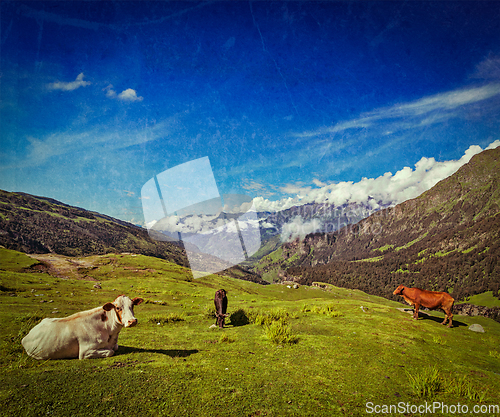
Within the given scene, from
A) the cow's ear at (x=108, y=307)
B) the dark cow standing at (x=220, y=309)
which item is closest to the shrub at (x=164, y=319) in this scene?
the dark cow standing at (x=220, y=309)

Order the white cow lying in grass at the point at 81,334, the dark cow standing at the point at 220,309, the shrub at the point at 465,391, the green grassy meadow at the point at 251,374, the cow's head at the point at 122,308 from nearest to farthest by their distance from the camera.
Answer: the green grassy meadow at the point at 251,374 < the shrub at the point at 465,391 < the white cow lying in grass at the point at 81,334 < the cow's head at the point at 122,308 < the dark cow standing at the point at 220,309

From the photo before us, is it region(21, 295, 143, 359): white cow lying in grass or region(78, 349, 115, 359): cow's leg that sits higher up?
region(21, 295, 143, 359): white cow lying in grass

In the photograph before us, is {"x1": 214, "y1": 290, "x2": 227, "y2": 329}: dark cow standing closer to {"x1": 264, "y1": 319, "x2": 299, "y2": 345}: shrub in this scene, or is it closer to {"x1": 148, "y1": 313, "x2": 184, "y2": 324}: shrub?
{"x1": 148, "y1": 313, "x2": 184, "y2": 324}: shrub

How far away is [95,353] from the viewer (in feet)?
25.5

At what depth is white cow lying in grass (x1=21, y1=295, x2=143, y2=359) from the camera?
7297 millimetres

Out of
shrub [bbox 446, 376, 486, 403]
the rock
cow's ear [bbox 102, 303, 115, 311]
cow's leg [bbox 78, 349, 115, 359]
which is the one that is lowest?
the rock

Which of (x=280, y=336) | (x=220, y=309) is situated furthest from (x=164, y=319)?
(x=280, y=336)

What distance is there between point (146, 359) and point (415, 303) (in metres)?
17.3

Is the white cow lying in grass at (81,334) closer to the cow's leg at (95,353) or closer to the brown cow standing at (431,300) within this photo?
the cow's leg at (95,353)

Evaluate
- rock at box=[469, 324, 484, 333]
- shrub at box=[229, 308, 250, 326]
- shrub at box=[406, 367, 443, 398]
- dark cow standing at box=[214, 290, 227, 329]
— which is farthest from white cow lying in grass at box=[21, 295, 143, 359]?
rock at box=[469, 324, 484, 333]

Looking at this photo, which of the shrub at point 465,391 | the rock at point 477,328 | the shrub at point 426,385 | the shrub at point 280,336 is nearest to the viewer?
the shrub at point 465,391

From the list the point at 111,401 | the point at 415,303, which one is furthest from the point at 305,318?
the point at 111,401

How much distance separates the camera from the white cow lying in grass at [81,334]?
23.9ft

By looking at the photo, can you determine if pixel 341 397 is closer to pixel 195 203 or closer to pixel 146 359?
pixel 146 359
